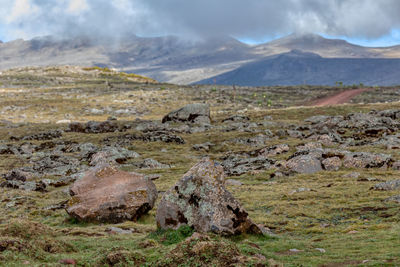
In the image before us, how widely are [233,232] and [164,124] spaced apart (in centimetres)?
6364

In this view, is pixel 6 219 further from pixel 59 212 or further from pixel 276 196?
pixel 276 196

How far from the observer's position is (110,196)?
2691cm

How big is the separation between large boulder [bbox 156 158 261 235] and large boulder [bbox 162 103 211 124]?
6480 cm

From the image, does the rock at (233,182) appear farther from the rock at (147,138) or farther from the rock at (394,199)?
the rock at (147,138)

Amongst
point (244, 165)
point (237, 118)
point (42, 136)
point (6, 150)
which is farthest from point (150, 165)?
point (237, 118)

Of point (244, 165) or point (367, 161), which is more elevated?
point (367, 161)

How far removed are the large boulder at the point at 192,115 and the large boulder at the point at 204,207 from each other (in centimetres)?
6480

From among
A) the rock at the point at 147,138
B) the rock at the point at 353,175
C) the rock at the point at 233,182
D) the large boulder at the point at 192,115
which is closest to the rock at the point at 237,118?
the large boulder at the point at 192,115

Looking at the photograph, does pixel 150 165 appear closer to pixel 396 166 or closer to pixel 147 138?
pixel 147 138

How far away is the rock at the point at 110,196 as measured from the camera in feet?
87.1

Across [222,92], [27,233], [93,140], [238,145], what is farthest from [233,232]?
[222,92]

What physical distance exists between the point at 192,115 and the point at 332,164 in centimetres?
4591

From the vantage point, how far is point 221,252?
14617 millimetres

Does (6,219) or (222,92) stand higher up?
(222,92)
